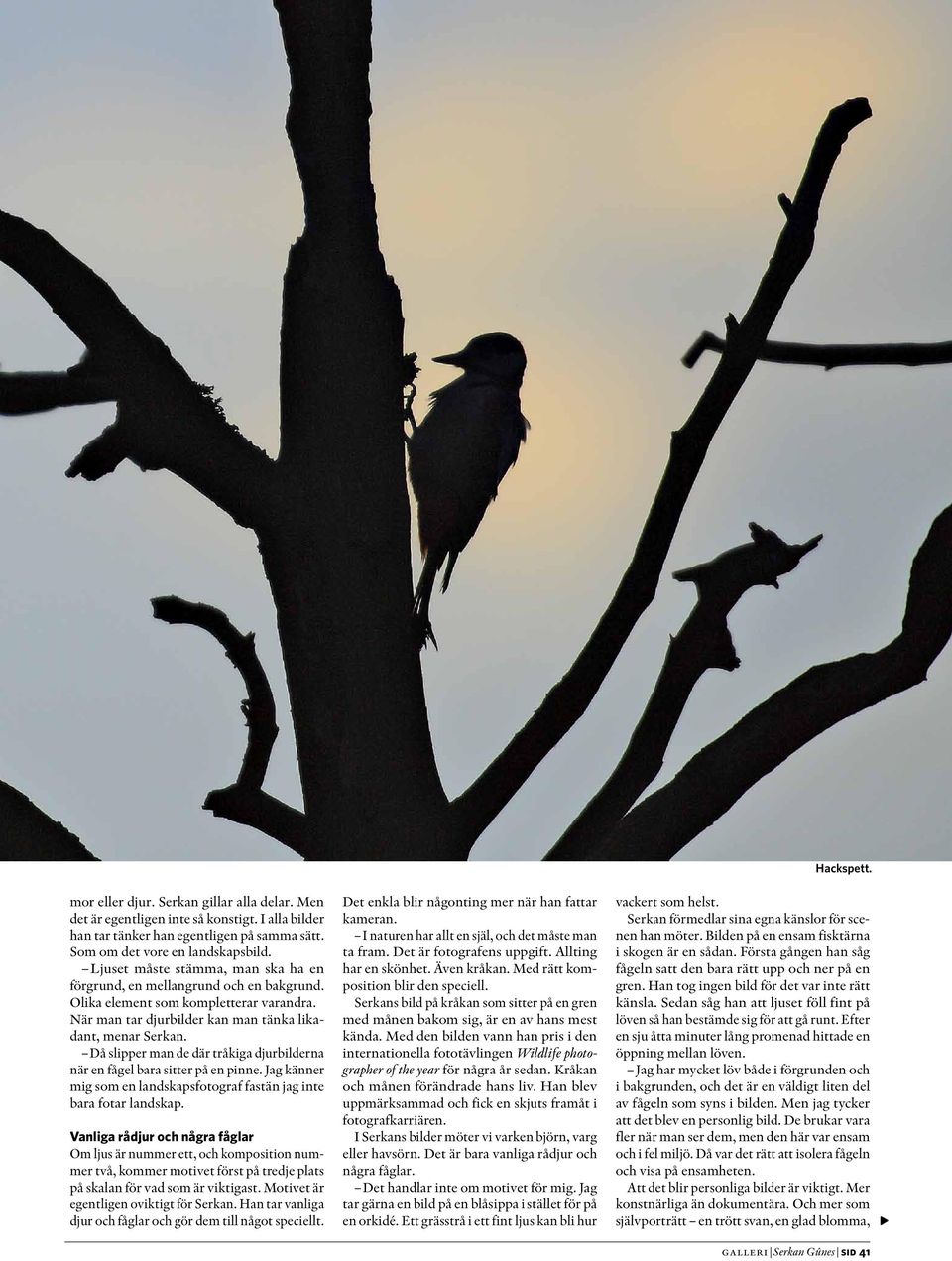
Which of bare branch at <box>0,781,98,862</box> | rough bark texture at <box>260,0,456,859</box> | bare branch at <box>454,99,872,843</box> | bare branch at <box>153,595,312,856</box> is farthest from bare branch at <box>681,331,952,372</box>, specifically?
bare branch at <box>0,781,98,862</box>

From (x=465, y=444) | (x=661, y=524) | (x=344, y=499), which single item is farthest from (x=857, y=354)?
(x=465, y=444)

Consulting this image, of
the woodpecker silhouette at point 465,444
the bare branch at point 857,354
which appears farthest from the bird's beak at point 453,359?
the bare branch at point 857,354

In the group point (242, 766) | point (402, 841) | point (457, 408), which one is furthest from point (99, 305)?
point (457, 408)

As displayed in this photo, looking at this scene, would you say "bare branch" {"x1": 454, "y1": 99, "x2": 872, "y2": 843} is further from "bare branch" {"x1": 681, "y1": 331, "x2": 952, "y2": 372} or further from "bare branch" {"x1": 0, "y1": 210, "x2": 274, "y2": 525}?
"bare branch" {"x1": 0, "y1": 210, "x2": 274, "y2": 525}

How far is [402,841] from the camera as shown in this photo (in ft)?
11.7

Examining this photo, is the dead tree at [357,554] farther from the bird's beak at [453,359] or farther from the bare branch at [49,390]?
the bird's beak at [453,359]

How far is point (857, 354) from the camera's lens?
4.04 meters

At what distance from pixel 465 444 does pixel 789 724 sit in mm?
3475

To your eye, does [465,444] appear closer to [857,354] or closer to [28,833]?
[857,354]

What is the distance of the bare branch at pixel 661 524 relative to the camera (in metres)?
3.63

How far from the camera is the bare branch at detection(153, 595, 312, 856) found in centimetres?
357
